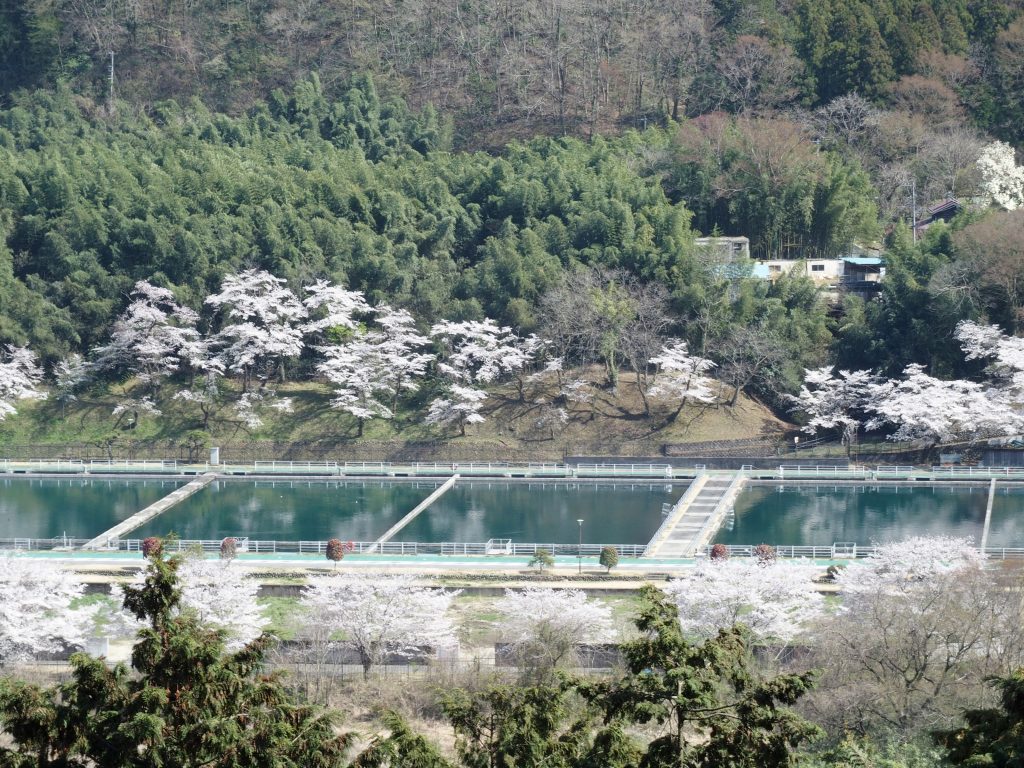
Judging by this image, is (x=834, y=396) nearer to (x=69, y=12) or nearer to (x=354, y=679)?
(x=354, y=679)

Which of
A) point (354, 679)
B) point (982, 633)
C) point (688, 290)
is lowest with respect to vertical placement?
point (354, 679)

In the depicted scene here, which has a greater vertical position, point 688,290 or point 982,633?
point 688,290

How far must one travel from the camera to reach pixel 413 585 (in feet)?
104

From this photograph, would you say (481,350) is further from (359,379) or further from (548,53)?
(548,53)

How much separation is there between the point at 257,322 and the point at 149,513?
11.9m

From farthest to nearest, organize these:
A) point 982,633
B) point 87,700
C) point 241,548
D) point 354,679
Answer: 1. point 241,548
2. point 354,679
3. point 982,633
4. point 87,700

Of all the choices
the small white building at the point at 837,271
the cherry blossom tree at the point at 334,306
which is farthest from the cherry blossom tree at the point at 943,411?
the cherry blossom tree at the point at 334,306

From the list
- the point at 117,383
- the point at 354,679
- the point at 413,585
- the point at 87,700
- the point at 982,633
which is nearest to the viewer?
the point at 87,700

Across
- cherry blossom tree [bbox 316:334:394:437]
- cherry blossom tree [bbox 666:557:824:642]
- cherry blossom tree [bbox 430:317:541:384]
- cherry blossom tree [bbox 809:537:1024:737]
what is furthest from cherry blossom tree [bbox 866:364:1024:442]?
cherry blossom tree [bbox 809:537:1024:737]

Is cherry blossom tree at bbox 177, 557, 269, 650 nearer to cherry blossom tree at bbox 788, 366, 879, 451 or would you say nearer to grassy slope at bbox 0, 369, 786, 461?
grassy slope at bbox 0, 369, 786, 461

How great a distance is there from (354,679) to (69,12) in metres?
52.4

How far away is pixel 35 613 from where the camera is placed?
99.2 feet

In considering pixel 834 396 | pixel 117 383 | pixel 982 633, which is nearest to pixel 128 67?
pixel 117 383

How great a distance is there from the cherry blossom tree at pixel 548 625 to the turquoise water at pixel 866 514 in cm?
877
